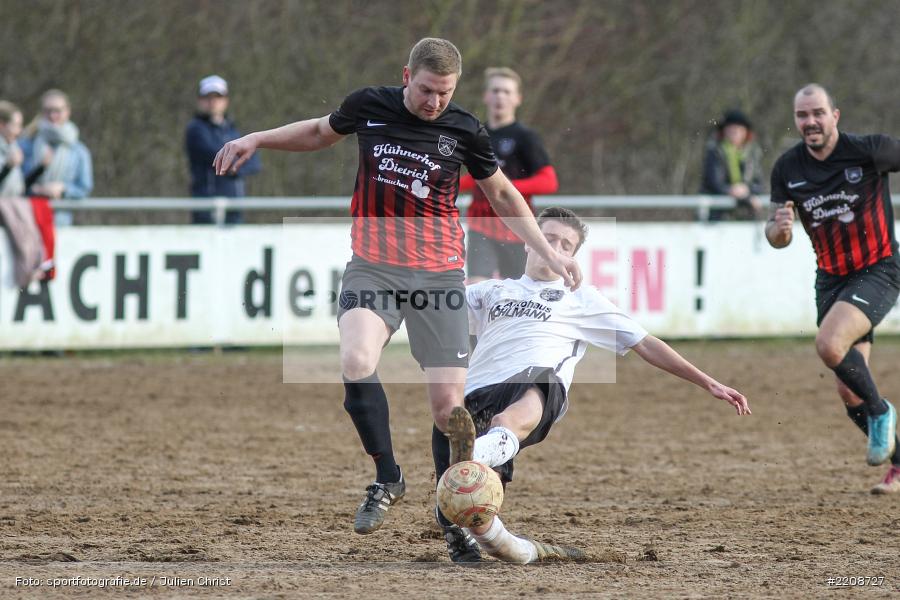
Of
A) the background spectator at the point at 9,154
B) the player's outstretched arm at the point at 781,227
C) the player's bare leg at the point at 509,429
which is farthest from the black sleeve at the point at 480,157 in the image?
the background spectator at the point at 9,154

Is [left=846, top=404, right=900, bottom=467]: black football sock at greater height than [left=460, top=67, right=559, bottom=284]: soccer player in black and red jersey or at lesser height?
lesser

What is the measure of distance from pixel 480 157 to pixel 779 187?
2684 mm

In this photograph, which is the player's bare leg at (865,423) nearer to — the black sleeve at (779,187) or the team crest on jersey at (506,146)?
the black sleeve at (779,187)

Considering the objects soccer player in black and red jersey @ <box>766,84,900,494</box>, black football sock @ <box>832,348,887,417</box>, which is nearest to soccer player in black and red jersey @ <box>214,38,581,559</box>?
soccer player in black and red jersey @ <box>766,84,900,494</box>

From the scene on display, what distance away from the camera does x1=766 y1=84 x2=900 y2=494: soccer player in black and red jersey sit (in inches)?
298

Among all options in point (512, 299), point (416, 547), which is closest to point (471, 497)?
point (416, 547)

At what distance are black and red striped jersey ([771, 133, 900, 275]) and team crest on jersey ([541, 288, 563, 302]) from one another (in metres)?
2.32

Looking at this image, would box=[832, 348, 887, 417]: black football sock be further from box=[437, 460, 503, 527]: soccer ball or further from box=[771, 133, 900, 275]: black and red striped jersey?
box=[437, 460, 503, 527]: soccer ball

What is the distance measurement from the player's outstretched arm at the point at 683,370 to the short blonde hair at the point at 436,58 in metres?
1.45

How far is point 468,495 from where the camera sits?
514 cm

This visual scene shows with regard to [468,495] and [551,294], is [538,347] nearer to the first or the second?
[551,294]

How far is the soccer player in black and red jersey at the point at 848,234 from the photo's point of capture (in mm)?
7570

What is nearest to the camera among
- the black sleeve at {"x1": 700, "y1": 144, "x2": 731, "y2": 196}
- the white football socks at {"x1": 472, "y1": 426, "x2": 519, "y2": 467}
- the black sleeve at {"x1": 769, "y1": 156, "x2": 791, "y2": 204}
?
the white football socks at {"x1": 472, "y1": 426, "x2": 519, "y2": 467}

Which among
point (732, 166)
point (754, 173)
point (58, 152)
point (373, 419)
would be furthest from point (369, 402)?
point (754, 173)
